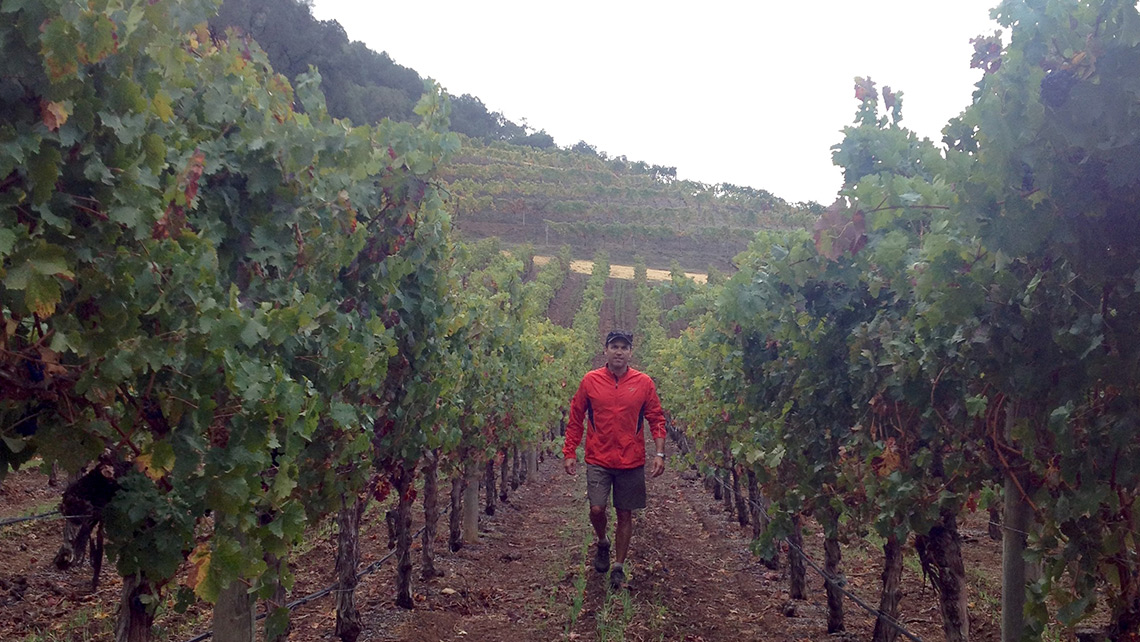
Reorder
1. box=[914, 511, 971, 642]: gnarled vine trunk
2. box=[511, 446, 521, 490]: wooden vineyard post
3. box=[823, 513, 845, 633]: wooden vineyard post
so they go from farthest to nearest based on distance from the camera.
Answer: box=[511, 446, 521, 490]: wooden vineyard post
box=[823, 513, 845, 633]: wooden vineyard post
box=[914, 511, 971, 642]: gnarled vine trunk

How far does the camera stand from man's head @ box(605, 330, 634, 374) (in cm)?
699

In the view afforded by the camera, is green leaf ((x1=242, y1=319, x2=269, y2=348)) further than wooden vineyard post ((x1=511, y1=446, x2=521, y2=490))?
No

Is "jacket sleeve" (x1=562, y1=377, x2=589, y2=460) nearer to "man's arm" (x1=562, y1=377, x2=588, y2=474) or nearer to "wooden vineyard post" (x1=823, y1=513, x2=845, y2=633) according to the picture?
"man's arm" (x1=562, y1=377, x2=588, y2=474)

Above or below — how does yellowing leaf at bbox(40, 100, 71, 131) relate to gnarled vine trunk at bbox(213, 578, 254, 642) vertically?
above

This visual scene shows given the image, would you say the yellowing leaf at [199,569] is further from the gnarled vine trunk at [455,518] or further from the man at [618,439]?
the gnarled vine trunk at [455,518]

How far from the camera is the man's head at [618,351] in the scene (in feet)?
22.9

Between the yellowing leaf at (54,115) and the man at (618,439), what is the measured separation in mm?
5198

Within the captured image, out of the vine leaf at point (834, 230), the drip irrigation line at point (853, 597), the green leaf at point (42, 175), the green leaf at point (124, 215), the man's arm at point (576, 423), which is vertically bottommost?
the drip irrigation line at point (853, 597)

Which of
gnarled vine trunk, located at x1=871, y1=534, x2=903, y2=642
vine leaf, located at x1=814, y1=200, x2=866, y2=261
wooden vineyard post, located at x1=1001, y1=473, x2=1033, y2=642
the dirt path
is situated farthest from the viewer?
the dirt path

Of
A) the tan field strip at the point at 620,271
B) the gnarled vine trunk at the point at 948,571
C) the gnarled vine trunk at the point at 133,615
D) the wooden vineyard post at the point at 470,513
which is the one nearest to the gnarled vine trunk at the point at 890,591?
the gnarled vine trunk at the point at 948,571

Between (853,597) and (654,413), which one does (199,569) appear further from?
(654,413)

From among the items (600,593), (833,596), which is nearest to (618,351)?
(600,593)

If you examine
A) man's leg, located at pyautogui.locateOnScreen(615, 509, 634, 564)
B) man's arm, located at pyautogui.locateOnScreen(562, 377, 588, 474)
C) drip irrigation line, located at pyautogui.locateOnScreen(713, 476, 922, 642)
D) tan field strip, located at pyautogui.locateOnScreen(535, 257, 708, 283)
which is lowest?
drip irrigation line, located at pyautogui.locateOnScreen(713, 476, 922, 642)

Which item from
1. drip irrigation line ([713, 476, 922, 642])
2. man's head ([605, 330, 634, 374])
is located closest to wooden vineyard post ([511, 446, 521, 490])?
drip irrigation line ([713, 476, 922, 642])
